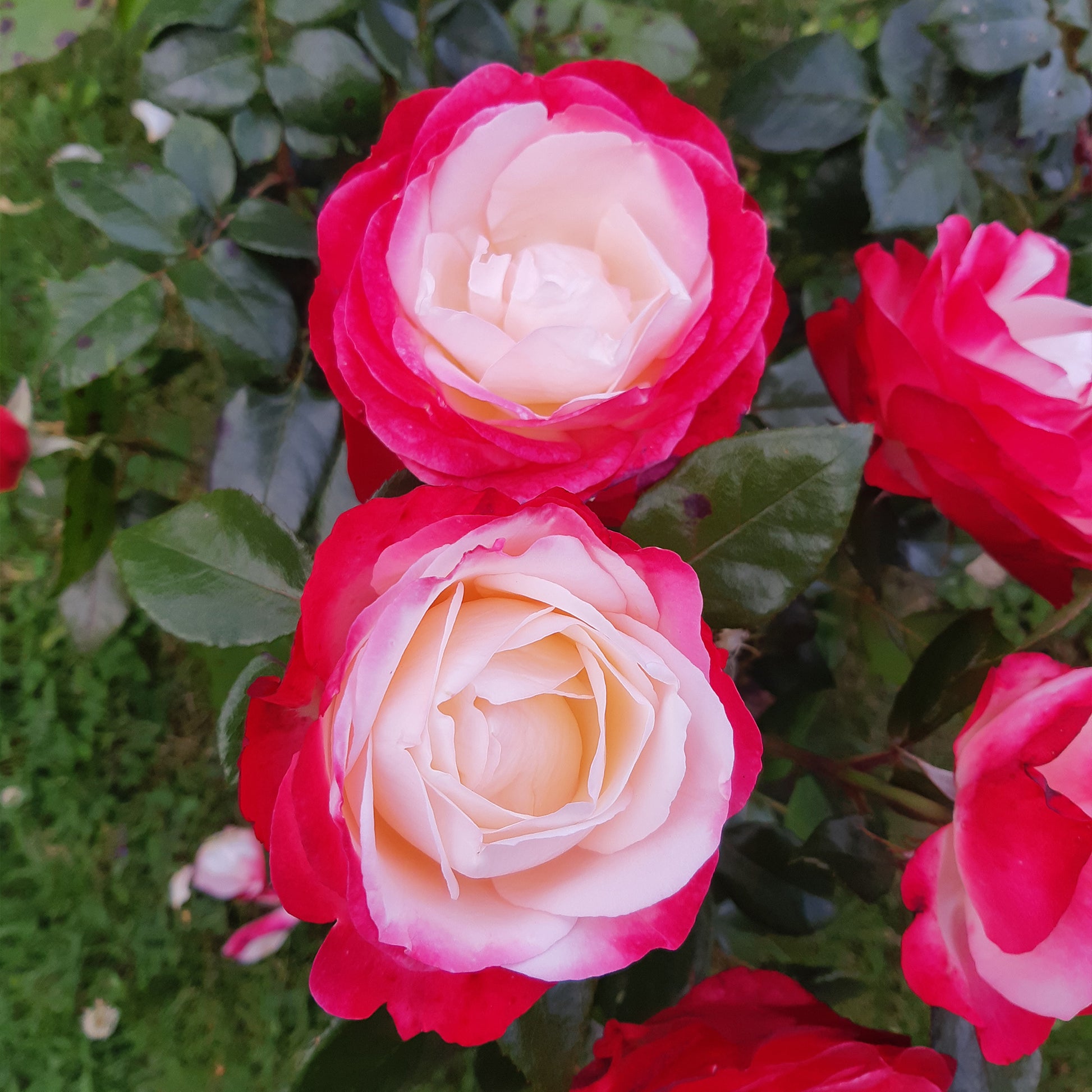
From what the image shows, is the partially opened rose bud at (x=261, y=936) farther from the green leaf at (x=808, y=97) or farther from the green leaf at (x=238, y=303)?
the green leaf at (x=808, y=97)

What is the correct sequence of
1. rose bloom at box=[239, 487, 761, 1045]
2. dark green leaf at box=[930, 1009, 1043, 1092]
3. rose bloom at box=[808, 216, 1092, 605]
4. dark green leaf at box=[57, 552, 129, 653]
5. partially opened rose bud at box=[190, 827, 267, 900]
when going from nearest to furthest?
rose bloom at box=[239, 487, 761, 1045], rose bloom at box=[808, 216, 1092, 605], dark green leaf at box=[930, 1009, 1043, 1092], dark green leaf at box=[57, 552, 129, 653], partially opened rose bud at box=[190, 827, 267, 900]

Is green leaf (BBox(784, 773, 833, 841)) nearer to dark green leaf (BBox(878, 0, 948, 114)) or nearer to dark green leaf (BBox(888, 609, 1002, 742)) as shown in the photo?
dark green leaf (BBox(888, 609, 1002, 742))

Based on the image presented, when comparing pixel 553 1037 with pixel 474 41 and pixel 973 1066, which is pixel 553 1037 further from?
pixel 474 41

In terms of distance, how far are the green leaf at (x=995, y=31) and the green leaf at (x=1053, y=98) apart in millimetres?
19

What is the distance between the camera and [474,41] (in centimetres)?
63

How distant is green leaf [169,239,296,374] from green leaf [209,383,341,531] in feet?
0.11

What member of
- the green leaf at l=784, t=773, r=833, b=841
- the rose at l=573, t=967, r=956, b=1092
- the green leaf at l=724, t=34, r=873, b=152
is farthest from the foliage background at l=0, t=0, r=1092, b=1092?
the rose at l=573, t=967, r=956, b=1092

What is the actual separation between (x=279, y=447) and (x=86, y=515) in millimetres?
243

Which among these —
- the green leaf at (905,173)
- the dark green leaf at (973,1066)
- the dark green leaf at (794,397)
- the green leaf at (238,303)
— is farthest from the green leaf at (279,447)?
the dark green leaf at (973,1066)

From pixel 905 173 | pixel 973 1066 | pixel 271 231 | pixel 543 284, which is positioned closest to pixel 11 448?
pixel 271 231

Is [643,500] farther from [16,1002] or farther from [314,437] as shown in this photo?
[16,1002]

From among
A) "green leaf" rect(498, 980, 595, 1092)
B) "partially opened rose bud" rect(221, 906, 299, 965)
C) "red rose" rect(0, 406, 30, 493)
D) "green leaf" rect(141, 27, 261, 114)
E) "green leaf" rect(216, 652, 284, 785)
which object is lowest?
"partially opened rose bud" rect(221, 906, 299, 965)

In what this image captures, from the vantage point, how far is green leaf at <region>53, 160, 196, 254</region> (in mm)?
580

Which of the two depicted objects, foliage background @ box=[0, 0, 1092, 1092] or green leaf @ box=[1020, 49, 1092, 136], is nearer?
green leaf @ box=[1020, 49, 1092, 136]
